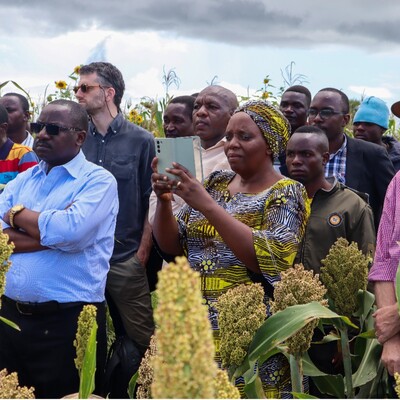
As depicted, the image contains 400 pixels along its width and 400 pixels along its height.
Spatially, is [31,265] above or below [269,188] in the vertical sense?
below

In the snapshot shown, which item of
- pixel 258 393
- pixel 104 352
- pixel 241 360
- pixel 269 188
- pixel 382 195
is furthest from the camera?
pixel 382 195

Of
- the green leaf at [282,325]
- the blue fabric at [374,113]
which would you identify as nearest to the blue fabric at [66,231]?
the green leaf at [282,325]

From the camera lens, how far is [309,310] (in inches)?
88.4

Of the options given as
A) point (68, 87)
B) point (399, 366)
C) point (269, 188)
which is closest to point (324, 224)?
point (269, 188)

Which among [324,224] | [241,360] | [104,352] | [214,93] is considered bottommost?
[104,352]

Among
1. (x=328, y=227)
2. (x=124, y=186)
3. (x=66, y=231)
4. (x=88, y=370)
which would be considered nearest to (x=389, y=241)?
(x=328, y=227)

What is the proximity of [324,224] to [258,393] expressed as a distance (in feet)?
3.99

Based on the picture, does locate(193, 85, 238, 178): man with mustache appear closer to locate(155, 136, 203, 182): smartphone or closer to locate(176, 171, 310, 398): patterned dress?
locate(176, 171, 310, 398): patterned dress

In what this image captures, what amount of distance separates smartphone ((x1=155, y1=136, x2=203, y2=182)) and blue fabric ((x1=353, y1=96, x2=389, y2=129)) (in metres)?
2.97

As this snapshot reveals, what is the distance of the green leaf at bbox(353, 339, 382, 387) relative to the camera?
303 cm

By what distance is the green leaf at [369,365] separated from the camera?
3033mm

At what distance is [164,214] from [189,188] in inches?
10.3

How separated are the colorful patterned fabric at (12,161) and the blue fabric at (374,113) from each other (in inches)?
94.2

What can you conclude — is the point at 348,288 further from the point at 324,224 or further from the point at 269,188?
the point at 324,224
